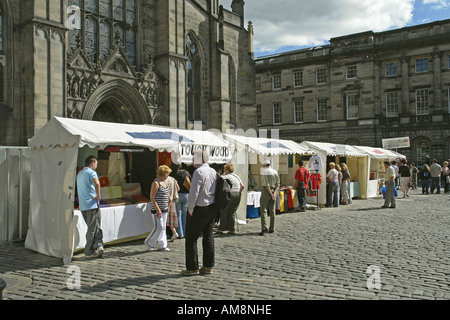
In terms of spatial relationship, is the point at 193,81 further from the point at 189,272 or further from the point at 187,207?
the point at 189,272

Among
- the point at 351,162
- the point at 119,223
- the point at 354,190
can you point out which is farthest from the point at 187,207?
the point at 351,162

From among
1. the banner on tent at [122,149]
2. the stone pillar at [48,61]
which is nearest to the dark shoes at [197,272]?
the banner on tent at [122,149]

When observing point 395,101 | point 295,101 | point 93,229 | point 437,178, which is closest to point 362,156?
point 437,178

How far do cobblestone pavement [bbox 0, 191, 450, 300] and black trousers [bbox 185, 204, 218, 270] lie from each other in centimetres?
21

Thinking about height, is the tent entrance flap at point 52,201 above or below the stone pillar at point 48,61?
below

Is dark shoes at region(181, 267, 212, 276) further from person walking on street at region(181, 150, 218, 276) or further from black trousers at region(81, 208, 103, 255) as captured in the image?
black trousers at region(81, 208, 103, 255)

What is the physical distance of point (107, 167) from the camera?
10.3 meters

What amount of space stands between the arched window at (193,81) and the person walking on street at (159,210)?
14.2 metres

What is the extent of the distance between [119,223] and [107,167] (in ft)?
7.94

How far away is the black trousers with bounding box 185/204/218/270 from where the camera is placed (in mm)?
5859

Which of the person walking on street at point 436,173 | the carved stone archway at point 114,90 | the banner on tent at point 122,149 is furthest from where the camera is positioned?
the person walking on street at point 436,173

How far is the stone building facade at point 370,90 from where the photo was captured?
119 ft

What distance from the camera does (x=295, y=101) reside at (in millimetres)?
44656

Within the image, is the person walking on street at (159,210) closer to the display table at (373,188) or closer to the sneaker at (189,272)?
the sneaker at (189,272)
